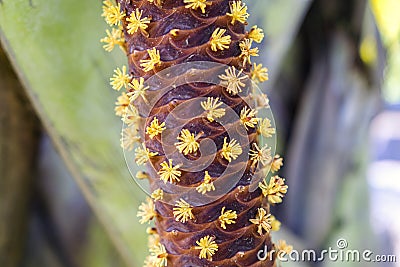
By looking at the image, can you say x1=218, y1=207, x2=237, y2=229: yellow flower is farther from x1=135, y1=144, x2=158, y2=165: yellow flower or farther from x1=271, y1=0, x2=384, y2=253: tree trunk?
x1=271, y1=0, x2=384, y2=253: tree trunk

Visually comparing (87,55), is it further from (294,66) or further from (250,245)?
(294,66)

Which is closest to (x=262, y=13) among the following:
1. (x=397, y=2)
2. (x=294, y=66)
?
(x=294, y=66)

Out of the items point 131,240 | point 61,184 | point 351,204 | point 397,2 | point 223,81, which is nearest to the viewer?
point 223,81

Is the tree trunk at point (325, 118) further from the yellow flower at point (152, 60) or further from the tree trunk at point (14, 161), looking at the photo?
the yellow flower at point (152, 60)

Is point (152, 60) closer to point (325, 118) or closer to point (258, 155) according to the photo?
point (258, 155)

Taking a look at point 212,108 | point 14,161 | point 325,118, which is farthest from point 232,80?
point 325,118

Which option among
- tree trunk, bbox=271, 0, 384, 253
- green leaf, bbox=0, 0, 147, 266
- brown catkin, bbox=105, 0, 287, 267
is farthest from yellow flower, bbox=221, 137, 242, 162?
tree trunk, bbox=271, 0, 384, 253
